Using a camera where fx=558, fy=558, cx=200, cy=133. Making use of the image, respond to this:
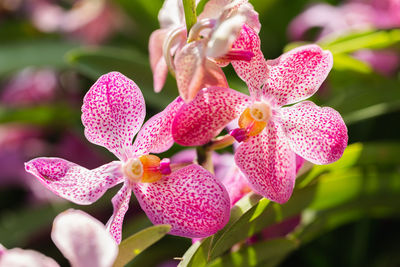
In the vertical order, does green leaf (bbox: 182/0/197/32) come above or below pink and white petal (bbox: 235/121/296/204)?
above

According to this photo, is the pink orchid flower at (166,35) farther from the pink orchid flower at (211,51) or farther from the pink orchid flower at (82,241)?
the pink orchid flower at (82,241)

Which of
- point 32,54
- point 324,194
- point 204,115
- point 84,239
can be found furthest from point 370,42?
point 32,54

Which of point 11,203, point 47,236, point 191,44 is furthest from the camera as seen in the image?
point 11,203

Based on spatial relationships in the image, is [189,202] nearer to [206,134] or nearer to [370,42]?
[206,134]

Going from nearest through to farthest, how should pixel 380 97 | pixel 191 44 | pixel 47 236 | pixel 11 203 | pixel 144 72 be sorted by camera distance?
pixel 191 44 → pixel 380 97 → pixel 144 72 → pixel 47 236 → pixel 11 203

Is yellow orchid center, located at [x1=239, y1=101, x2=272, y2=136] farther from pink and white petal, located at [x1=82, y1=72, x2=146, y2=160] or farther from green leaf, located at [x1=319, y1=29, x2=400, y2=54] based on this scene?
green leaf, located at [x1=319, y1=29, x2=400, y2=54]

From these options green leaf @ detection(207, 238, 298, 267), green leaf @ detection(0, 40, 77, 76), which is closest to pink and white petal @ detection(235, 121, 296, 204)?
green leaf @ detection(207, 238, 298, 267)

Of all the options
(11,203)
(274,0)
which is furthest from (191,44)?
(11,203)

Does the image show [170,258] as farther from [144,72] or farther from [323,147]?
[323,147]

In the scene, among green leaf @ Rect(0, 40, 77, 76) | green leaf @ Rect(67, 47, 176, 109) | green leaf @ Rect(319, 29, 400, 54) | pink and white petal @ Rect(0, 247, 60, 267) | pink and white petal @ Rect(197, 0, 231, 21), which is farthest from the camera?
green leaf @ Rect(0, 40, 77, 76)
